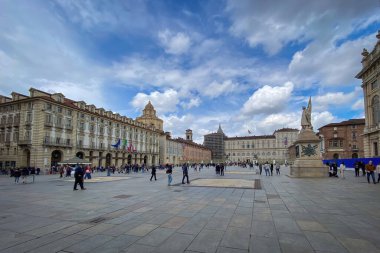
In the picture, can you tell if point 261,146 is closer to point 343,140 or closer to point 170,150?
point 343,140

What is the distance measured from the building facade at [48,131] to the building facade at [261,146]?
97.1 metres

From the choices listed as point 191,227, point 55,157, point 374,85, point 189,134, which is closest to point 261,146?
point 189,134

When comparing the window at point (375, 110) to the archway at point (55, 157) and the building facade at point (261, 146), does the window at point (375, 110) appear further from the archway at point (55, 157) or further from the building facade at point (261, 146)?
the building facade at point (261, 146)

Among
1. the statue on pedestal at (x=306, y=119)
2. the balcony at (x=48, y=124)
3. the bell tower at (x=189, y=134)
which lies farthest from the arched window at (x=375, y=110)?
the bell tower at (x=189, y=134)

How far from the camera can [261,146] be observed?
14012 cm

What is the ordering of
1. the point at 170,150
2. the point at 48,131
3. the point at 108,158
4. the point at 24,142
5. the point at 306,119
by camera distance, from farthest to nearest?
the point at 170,150 < the point at 108,158 < the point at 48,131 < the point at 24,142 < the point at 306,119

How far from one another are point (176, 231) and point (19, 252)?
10.8 ft

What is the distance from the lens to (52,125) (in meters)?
44.0

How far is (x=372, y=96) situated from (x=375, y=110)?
2532 millimetres

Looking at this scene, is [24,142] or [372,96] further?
[24,142]

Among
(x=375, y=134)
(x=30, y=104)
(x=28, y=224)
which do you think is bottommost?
(x=28, y=224)

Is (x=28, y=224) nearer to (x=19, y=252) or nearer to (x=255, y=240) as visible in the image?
(x=19, y=252)

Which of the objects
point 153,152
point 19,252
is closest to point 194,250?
point 19,252

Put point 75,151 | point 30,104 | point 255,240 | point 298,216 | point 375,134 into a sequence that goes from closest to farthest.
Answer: point 255,240 < point 298,216 < point 375,134 < point 30,104 < point 75,151
